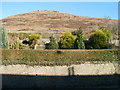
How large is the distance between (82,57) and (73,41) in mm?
6547

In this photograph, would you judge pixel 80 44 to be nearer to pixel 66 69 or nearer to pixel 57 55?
pixel 57 55

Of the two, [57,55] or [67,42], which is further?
[67,42]

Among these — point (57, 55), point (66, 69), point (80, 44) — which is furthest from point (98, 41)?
point (66, 69)

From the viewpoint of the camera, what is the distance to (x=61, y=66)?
9945 mm

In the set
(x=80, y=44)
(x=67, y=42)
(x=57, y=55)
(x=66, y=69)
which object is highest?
(x=67, y=42)

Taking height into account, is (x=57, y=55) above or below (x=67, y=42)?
below

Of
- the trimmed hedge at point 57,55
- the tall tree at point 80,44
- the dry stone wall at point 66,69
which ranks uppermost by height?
the tall tree at point 80,44

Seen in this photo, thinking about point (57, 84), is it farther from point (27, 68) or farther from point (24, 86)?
point (27, 68)

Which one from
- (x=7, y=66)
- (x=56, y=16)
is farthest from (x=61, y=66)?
(x=56, y=16)

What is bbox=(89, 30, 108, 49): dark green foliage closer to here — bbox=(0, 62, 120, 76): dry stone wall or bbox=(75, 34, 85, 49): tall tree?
bbox=(75, 34, 85, 49): tall tree

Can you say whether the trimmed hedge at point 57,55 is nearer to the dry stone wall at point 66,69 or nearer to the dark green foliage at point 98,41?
the dry stone wall at point 66,69

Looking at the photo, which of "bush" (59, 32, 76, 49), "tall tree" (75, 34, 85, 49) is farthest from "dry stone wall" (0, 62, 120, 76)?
"bush" (59, 32, 76, 49)

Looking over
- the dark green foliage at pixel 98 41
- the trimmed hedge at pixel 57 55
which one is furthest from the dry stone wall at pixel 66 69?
the dark green foliage at pixel 98 41

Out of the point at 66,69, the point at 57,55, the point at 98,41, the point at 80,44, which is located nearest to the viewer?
the point at 66,69
